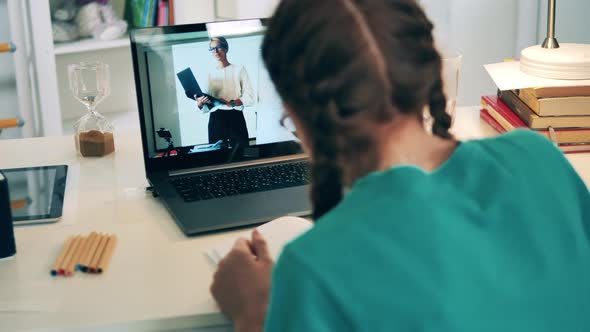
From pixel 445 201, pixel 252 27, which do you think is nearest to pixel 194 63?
pixel 252 27

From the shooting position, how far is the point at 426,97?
2.98ft

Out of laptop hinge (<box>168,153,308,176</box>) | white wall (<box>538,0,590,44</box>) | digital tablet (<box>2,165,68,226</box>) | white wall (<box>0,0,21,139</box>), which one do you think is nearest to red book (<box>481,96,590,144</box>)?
laptop hinge (<box>168,153,308,176</box>)

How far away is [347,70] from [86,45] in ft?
7.44

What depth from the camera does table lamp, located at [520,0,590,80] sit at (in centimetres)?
179

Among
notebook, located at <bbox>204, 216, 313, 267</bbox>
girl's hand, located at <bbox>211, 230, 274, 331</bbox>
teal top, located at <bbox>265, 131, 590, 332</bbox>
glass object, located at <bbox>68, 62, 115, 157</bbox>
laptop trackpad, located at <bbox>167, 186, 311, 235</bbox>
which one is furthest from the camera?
glass object, located at <bbox>68, 62, 115, 157</bbox>

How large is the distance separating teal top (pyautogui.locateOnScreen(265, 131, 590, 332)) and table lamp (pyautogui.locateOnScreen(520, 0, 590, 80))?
38.4 inches

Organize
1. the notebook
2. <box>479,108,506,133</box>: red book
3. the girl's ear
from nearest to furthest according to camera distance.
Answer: the girl's ear → the notebook → <box>479,108,506,133</box>: red book

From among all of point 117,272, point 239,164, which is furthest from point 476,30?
point 117,272

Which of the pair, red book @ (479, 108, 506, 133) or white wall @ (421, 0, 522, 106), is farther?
white wall @ (421, 0, 522, 106)

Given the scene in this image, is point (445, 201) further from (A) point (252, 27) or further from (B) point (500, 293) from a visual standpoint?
(A) point (252, 27)

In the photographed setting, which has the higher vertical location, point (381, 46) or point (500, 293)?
point (381, 46)

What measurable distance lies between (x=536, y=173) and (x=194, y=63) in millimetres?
806

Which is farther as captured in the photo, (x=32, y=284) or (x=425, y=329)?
(x=32, y=284)

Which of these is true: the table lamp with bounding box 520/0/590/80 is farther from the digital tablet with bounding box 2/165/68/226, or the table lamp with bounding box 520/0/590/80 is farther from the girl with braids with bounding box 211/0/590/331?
the digital tablet with bounding box 2/165/68/226
